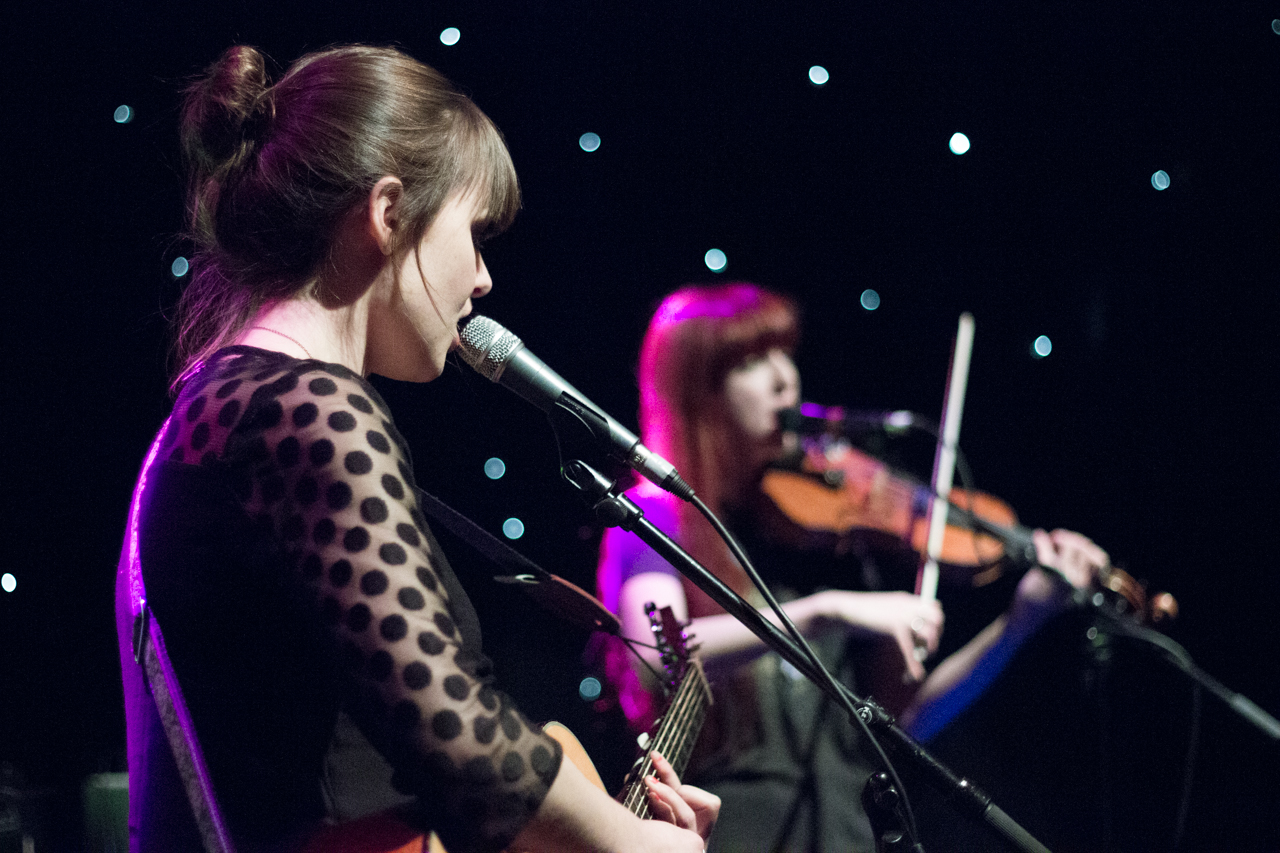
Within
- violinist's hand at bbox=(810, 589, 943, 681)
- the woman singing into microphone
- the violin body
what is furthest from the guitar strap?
the violin body

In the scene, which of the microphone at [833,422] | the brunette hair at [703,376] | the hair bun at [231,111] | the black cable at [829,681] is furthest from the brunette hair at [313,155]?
the microphone at [833,422]

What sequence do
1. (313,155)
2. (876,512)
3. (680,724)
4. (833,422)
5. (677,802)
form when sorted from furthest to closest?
(876,512) < (833,422) < (680,724) < (677,802) < (313,155)

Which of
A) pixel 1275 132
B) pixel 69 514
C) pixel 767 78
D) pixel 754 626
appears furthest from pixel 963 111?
pixel 69 514

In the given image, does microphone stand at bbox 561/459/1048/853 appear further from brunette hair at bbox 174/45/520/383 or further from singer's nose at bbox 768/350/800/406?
singer's nose at bbox 768/350/800/406

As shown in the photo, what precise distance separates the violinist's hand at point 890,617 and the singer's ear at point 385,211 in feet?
4.10

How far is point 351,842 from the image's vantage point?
0.91m

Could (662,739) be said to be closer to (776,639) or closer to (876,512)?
(776,639)

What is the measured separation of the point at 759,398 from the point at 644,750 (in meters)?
1.13

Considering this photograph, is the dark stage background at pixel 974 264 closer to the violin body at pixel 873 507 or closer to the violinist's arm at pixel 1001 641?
the violinist's arm at pixel 1001 641

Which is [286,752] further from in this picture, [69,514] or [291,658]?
[69,514]

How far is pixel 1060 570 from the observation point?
228cm

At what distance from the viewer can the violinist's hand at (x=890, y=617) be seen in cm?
191

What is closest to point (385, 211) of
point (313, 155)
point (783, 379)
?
point (313, 155)

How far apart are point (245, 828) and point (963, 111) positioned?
261cm
